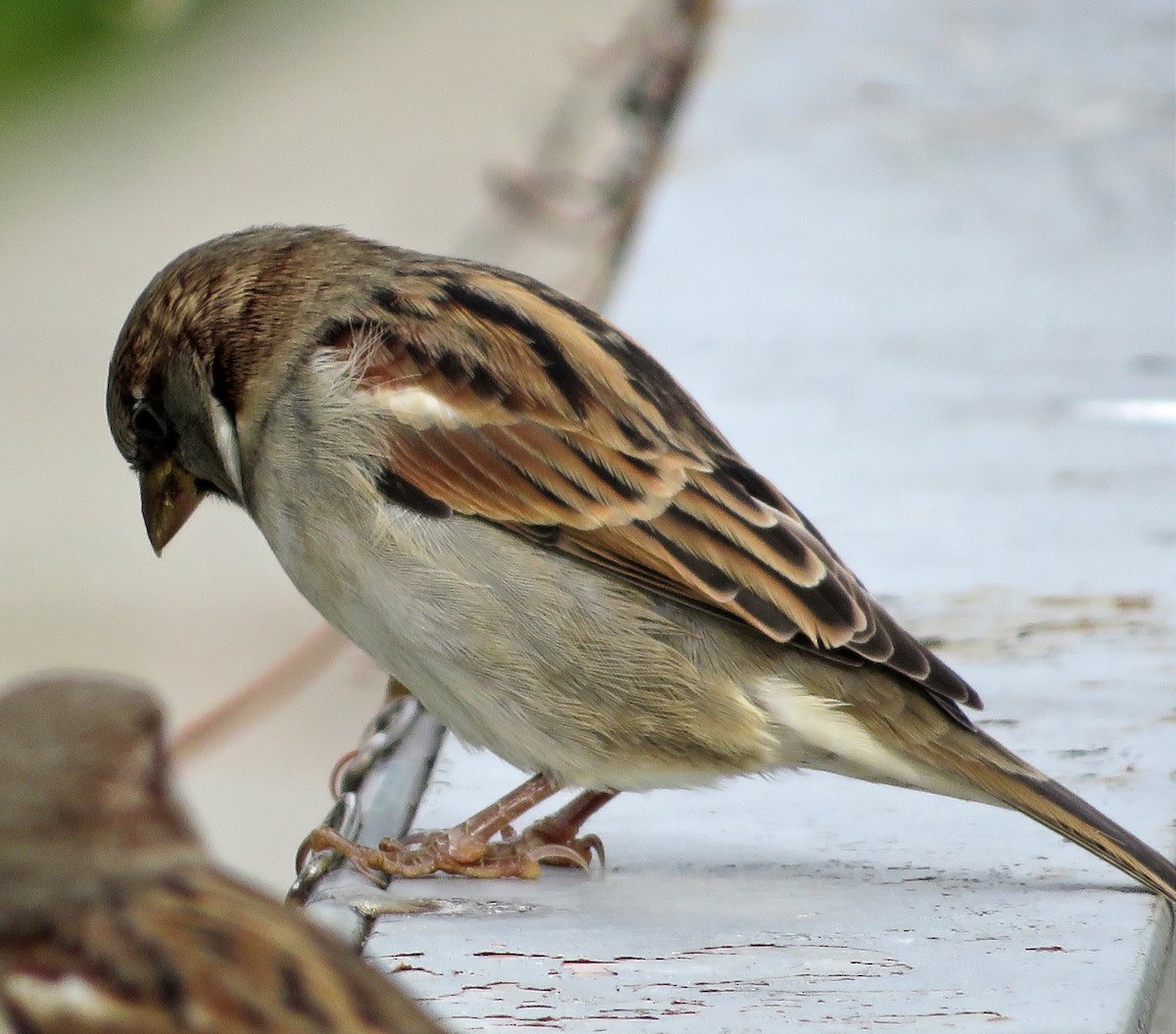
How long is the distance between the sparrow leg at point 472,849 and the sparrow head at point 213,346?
0.73 meters

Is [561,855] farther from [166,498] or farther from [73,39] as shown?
[73,39]

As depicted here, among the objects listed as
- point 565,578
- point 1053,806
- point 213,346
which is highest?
point 213,346

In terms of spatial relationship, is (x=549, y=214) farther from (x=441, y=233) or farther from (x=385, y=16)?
(x=385, y=16)

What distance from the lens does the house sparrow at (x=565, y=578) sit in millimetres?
3459

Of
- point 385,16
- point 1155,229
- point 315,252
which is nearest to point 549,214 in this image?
point 1155,229

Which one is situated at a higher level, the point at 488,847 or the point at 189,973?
the point at 189,973

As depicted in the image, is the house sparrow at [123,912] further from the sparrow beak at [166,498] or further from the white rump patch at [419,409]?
the sparrow beak at [166,498]

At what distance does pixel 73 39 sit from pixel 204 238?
335 inches

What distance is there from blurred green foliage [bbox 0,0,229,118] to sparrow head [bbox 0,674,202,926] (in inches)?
21.4

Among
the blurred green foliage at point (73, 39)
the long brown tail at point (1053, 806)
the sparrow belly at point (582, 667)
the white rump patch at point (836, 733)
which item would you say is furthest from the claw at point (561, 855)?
the blurred green foliage at point (73, 39)

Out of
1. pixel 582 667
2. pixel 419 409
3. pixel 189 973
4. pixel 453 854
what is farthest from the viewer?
pixel 419 409

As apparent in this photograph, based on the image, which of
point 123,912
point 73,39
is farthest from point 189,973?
point 73,39

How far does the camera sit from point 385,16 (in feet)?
44.5

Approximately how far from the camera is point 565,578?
3533 mm
